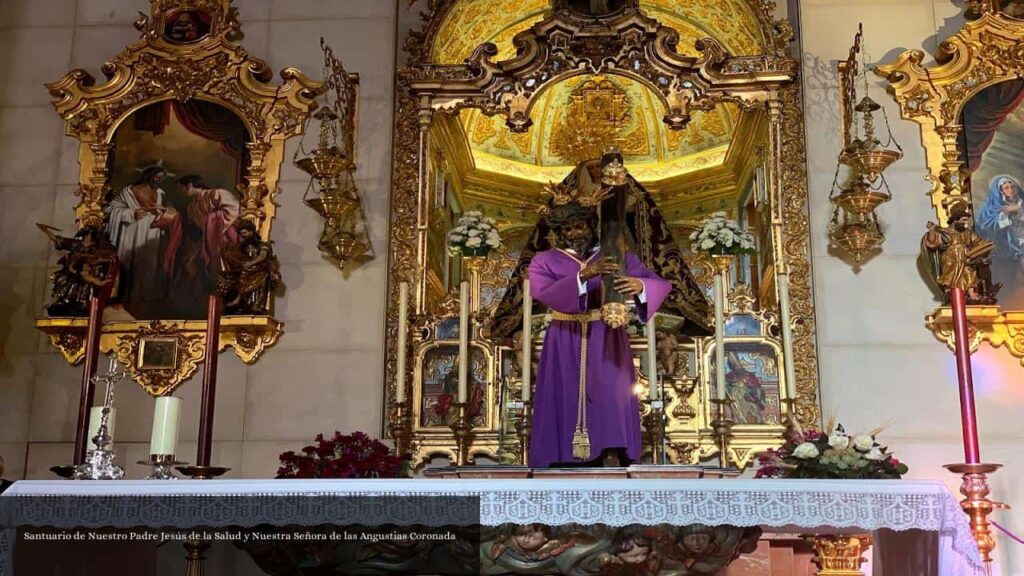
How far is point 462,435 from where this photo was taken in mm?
7035

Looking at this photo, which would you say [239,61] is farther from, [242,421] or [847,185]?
[847,185]

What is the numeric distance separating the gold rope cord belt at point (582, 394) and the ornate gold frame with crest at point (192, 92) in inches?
107

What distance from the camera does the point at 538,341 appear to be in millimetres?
7715

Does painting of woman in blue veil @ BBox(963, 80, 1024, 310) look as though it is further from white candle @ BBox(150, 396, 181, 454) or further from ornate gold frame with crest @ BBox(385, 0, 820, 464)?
white candle @ BBox(150, 396, 181, 454)

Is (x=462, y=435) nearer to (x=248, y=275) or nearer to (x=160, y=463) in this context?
(x=248, y=275)

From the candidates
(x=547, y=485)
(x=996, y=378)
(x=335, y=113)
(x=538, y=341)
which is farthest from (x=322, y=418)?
(x=996, y=378)

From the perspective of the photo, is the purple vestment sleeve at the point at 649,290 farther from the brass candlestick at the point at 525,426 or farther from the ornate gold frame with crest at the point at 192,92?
the ornate gold frame with crest at the point at 192,92

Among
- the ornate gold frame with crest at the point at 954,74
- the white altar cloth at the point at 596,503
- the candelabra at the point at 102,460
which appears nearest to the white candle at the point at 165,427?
the candelabra at the point at 102,460

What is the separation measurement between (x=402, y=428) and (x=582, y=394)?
132 centimetres

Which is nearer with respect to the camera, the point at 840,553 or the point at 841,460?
the point at 840,553

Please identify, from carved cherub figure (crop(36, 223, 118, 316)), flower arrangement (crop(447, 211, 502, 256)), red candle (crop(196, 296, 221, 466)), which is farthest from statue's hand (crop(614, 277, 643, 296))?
carved cherub figure (crop(36, 223, 118, 316))

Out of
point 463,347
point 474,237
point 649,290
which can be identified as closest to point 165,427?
point 463,347

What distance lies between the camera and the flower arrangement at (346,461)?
6.09 meters

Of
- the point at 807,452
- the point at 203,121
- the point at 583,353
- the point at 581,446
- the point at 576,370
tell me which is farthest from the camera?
the point at 203,121
